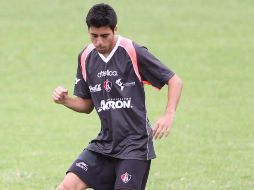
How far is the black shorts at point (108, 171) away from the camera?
7.30 m

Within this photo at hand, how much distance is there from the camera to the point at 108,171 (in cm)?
747

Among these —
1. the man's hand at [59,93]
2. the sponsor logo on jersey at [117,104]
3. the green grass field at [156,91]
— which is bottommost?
the green grass field at [156,91]

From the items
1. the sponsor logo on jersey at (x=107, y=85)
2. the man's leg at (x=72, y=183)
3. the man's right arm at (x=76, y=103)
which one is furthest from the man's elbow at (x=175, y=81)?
the man's leg at (x=72, y=183)

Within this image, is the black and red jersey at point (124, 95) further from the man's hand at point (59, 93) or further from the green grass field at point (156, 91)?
the green grass field at point (156, 91)

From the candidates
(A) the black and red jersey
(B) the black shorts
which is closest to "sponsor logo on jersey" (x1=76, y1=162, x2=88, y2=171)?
(B) the black shorts

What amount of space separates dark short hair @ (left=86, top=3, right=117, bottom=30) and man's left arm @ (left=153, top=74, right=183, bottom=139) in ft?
2.28

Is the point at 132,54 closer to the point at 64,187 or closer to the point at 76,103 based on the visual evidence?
the point at 76,103

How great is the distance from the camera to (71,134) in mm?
14281

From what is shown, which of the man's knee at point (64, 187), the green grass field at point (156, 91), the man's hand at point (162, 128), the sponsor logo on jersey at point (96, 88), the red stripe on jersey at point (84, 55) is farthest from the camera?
the green grass field at point (156, 91)

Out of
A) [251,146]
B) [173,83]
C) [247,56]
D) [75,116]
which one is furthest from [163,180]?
[247,56]

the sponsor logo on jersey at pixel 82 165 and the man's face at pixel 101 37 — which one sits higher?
the man's face at pixel 101 37

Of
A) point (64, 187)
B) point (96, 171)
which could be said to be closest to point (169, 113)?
point (96, 171)

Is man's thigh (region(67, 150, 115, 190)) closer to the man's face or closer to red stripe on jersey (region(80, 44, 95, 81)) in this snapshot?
red stripe on jersey (region(80, 44, 95, 81))

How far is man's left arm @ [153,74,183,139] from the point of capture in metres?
7.00
